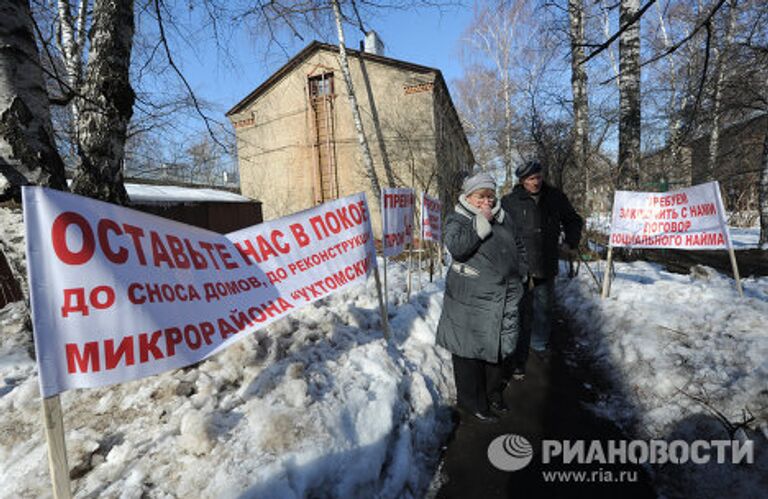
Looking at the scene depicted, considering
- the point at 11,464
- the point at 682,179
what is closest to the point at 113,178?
the point at 11,464

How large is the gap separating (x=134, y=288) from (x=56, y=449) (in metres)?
0.67

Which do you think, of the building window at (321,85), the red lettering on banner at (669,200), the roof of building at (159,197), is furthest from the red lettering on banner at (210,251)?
the building window at (321,85)

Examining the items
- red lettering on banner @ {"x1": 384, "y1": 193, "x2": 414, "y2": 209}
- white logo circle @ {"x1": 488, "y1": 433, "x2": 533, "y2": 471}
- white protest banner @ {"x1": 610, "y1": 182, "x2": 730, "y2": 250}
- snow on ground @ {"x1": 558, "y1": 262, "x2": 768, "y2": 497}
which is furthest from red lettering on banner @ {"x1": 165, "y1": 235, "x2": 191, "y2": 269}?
white protest banner @ {"x1": 610, "y1": 182, "x2": 730, "y2": 250}

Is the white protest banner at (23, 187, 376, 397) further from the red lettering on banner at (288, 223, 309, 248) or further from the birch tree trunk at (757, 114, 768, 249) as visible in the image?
the birch tree trunk at (757, 114, 768, 249)

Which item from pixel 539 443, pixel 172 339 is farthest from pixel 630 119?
pixel 172 339

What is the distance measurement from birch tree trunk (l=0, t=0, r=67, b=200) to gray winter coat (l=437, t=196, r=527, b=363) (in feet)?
9.09

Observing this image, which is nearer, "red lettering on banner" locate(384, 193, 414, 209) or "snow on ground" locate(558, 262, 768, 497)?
"snow on ground" locate(558, 262, 768, 497)

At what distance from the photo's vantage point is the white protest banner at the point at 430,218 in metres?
4.98

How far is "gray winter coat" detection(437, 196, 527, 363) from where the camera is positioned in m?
2.46

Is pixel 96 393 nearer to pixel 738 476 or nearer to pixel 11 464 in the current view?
pixel 11 464

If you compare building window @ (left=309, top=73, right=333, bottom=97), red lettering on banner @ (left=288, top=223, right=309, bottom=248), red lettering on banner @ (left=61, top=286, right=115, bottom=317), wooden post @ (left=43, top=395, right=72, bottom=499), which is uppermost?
building window @ (left=309, top=73, right=333, bottom=97)

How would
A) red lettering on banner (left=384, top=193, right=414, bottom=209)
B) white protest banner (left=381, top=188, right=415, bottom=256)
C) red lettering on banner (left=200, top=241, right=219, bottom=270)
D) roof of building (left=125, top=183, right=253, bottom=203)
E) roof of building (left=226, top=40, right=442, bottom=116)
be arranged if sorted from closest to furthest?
red lettering on banner (left=200, top=241, right=219, bottom=270), white protest banner (left=381, top=188, right=415, bottom=256), red lettering on banner (left=384, top=193, right=414, bottom=209), roof of building (left=125, top=183, right=253, bottom=203), roof of building (left=226, top=40, right=442, bottom=116)

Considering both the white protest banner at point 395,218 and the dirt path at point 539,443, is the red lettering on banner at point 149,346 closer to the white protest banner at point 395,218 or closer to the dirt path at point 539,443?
the dirt path at point 539,443

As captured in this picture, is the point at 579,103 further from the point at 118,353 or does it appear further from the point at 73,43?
the point at 73,43
